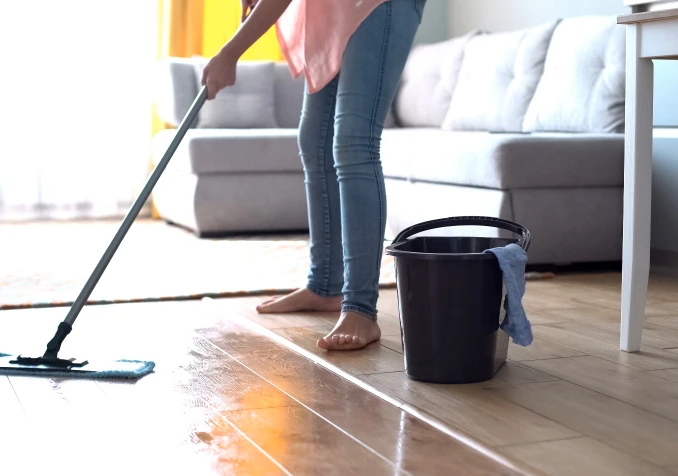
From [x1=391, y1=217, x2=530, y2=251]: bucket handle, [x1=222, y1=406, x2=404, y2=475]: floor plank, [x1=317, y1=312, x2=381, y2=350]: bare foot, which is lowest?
[x1=222, y1=406, x2=404, y2=475]: floor plank

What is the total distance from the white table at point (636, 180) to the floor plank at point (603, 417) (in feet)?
1.11

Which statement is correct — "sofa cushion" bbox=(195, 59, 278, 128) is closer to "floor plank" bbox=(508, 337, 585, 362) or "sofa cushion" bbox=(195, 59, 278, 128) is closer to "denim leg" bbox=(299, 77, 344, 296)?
"denim leg" bbox=(299, 77, 344, 296)

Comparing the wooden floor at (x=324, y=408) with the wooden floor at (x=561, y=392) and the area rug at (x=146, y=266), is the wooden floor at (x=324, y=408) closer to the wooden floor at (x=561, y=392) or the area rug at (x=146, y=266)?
the wooden floor at (x=561, y=392)

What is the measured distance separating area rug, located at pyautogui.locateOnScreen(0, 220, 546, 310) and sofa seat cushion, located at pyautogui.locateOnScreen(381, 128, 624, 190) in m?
0.33

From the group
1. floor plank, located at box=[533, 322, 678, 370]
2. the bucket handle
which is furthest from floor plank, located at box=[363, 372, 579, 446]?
floor plank, located at box=[533, 322, 678, 370]

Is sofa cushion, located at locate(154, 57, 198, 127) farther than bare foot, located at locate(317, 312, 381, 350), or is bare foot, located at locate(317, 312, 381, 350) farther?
sofa cushion, located at locate(154, 57, 198, 127)

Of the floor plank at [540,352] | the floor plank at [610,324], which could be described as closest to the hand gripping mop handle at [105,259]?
the floor plank at [540,352]

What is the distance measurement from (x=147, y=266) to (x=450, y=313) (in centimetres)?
179

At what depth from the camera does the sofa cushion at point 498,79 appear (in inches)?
150

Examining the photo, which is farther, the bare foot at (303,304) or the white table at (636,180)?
the bare foot at (303,304)

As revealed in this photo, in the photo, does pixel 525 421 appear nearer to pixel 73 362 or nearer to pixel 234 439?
pixel 234 439

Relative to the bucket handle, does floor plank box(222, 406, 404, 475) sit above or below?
below

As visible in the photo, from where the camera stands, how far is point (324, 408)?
1.53 m

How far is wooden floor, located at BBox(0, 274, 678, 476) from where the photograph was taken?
1.27m
